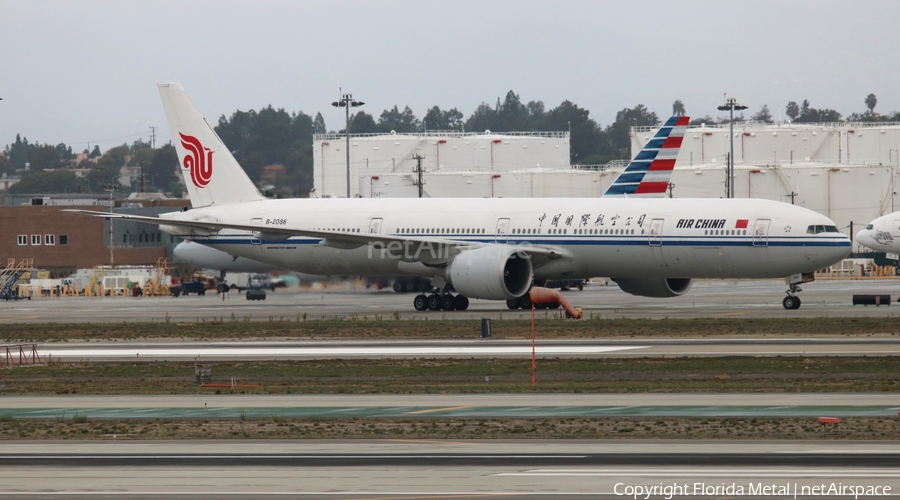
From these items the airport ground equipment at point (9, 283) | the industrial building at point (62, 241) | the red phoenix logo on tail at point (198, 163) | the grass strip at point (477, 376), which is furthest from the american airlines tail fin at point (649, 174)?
the industrial building at point (62, 241)

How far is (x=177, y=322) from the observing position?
147 ft

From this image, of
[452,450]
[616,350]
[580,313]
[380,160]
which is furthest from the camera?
[380,160]

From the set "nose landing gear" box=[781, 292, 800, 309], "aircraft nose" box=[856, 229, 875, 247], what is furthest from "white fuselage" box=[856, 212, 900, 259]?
"nose landing gear" box=[781, 292, 800, 309]

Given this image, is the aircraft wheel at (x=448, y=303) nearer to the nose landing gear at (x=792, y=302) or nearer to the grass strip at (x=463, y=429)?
the nose landing gear at (x=792, y=302)

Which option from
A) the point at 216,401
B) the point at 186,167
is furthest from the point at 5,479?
the point at 186,167

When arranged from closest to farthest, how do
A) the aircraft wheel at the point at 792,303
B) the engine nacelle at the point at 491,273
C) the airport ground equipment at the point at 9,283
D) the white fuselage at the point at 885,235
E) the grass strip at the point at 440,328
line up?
the grass strip at the point at 440,328, the aircraft wheel at the point at 792,303, the engine nacelle at the point at 491,273, the white fuselage at the point at 885,235, the airport ground equipment at the point at 9,283

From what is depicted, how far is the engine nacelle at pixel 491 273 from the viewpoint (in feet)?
144

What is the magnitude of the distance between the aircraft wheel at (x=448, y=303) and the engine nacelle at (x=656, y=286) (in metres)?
6.37

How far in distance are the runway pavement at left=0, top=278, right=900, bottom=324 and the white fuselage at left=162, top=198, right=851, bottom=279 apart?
173cm

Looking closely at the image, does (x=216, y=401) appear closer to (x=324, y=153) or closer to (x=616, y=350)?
(x=616, y=350)

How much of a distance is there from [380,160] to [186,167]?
224 feet

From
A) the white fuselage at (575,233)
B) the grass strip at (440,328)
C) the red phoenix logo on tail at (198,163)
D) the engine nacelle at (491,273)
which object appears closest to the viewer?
the grass strip at (440,328)

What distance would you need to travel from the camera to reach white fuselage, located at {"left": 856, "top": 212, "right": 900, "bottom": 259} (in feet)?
206

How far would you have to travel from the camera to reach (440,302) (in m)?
47.4
